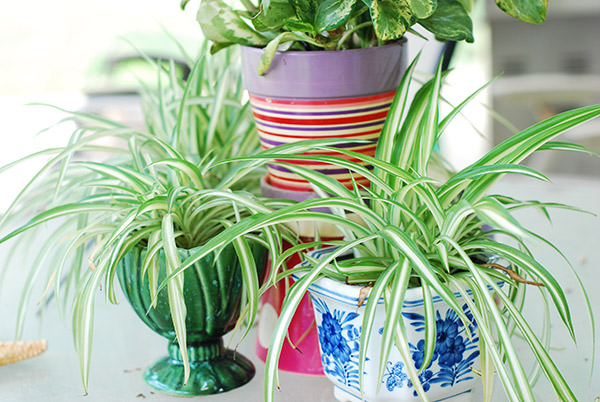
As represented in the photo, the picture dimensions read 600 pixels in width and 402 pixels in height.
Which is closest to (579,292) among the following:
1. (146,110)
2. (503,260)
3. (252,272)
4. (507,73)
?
(503,260)

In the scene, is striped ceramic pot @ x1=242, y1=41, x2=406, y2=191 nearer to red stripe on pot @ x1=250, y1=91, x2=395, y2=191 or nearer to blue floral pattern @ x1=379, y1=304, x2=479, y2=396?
red stripe on pot @ x1=250, y1=91, x2=395, y2=191

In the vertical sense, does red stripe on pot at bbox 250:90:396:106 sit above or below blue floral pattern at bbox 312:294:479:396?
above

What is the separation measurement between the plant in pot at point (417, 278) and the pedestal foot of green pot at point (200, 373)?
11 centimetres

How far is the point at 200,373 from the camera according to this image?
624 millimetres

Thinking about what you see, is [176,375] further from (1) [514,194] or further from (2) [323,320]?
(1) [514,194]

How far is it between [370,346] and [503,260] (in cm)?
14

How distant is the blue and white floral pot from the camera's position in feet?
1.68

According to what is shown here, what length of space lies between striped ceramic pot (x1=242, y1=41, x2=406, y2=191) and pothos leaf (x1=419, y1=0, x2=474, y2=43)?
0.05 meters

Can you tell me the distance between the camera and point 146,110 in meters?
0.85

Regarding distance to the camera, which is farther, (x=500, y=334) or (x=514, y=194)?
(x=514, y=194)

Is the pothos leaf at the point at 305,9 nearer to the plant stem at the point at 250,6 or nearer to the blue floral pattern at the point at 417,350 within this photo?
the plant stem at the point at 250,6

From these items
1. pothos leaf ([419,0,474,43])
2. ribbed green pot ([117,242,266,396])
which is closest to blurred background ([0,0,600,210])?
pothos leaf ([419,0,474,43])

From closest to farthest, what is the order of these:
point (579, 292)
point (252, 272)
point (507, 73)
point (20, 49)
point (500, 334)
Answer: point (500, 334), point (252, 272), point (579, 292), point (507, 73), point (20, 49)

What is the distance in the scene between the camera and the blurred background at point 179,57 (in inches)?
67.0
